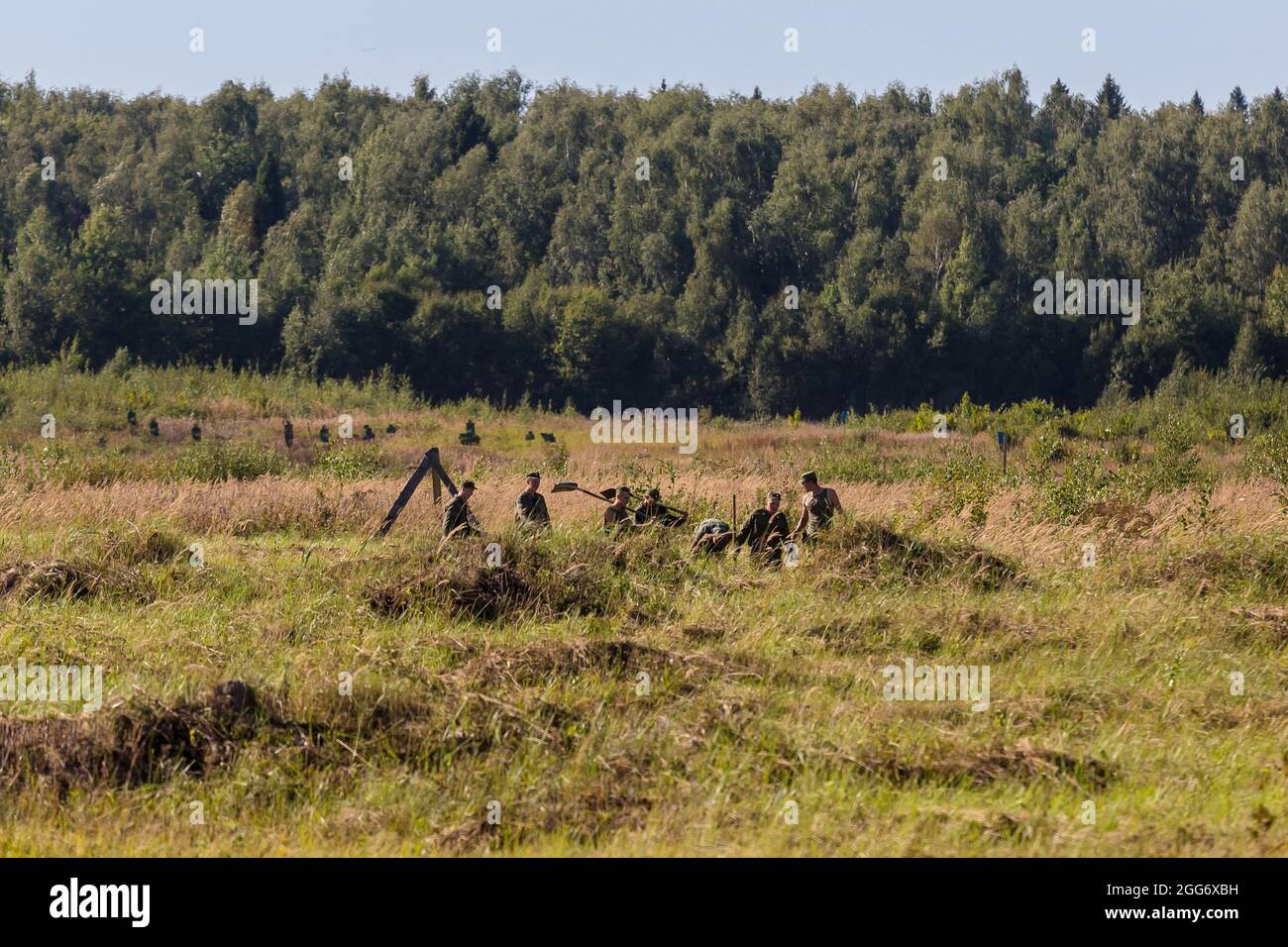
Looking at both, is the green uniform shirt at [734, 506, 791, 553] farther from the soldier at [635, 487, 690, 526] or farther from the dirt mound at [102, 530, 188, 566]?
Result: the dirt mound at [102, 530, 188, 566]

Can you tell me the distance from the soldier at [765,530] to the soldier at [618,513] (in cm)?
118

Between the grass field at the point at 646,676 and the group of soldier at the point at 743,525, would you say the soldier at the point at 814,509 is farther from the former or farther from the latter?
the grass field at the point at 646,676

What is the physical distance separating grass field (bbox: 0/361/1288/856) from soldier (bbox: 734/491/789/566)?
0.52 meters

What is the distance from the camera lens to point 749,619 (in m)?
11.4

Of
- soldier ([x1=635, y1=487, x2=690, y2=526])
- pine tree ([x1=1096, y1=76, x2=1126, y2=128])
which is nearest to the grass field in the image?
soldier ([x1=635, y1=487, x2=690, y2=526])

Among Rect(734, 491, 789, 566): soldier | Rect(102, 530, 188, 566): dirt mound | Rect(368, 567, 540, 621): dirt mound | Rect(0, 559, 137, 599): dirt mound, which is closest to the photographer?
Rect(368, 567, 540, 621): dirt mound

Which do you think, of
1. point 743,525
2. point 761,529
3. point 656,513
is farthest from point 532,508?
point 761,529

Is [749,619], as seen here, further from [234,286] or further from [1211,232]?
[1211,232]

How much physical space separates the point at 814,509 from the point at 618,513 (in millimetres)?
2075

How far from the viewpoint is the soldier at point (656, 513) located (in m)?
15.1

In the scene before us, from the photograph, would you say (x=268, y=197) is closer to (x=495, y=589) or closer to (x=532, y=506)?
(x=532, y=506)

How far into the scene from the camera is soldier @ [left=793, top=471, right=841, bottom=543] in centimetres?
1393

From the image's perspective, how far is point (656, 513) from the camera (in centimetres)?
1528

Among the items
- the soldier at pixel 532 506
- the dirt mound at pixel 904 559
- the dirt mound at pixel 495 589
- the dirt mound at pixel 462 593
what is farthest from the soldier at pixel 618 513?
the dirt mound at pixel 462 593
